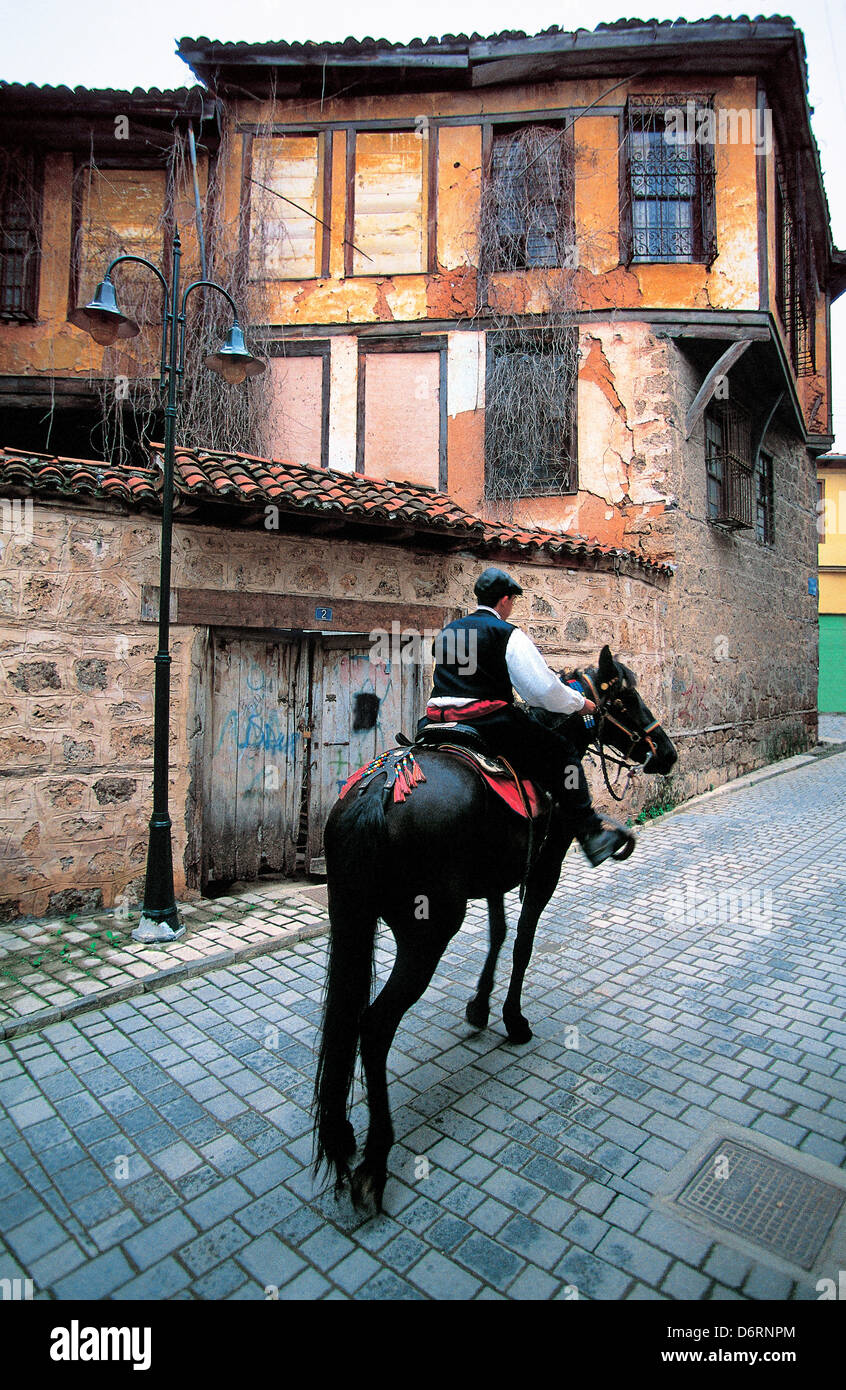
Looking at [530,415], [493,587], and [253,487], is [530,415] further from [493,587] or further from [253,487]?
[493,587]

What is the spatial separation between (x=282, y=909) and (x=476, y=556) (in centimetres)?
411

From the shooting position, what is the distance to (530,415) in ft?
35.0

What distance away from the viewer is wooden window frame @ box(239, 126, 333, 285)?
10766 millimetres

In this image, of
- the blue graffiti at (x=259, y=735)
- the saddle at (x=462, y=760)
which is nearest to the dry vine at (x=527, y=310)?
the blue graffiti at (x=259, y=735)

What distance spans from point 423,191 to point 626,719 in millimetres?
10181

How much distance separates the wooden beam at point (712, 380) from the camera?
10414 millimetres

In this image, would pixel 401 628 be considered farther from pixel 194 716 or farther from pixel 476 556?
pixel 194 716

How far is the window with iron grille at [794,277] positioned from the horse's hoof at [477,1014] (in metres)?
12.0

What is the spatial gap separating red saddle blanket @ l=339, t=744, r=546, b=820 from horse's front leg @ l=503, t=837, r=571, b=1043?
20.7 inches

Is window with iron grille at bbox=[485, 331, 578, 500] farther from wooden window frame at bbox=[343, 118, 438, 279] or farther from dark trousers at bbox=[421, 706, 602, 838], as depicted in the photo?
dark trousers at bbox=[421, 706, 602, 838]

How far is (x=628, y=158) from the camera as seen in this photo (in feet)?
34.7

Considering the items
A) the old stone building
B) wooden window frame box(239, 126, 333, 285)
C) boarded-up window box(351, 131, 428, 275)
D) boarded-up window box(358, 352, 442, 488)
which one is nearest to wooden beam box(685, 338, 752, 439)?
the old stone building

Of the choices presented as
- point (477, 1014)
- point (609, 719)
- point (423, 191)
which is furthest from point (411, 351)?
point (477, 1014)
